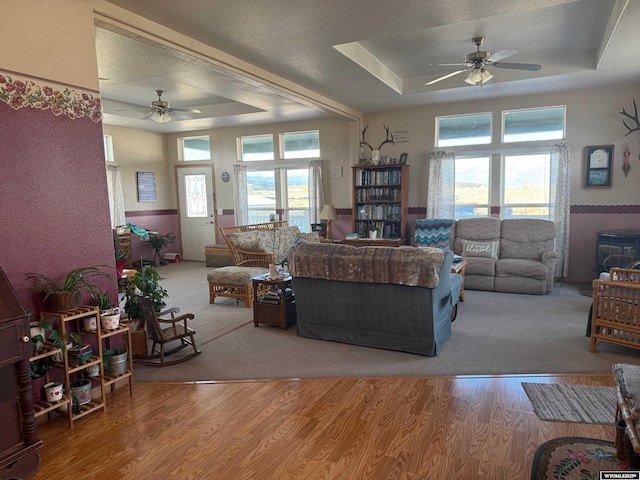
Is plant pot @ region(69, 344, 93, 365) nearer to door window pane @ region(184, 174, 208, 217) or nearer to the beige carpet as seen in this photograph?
the beige carpet

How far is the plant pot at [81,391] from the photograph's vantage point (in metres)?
2.73

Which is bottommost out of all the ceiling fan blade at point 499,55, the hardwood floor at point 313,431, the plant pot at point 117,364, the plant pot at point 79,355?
the hardwood floor at point 313,431

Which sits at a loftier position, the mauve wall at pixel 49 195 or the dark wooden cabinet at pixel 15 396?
the mauve wall at pixel 49 195

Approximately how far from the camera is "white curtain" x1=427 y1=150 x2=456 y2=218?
698cm

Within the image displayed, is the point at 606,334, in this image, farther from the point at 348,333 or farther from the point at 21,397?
the point at 21,397

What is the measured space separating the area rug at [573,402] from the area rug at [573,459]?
0.83 ft

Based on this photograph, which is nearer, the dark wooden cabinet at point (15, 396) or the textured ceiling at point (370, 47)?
the dark wooden cabinet at point (15, 396)

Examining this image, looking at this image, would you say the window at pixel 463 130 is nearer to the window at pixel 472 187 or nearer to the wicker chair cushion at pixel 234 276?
the window at pixel 472 187

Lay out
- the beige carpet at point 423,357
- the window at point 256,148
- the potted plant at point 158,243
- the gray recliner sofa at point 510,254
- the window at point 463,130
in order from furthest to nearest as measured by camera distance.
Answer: the window at point 256,148
the potted plant at point 158,243
the window at point 463,130
the gray recliner sofa at point 510,254
the beige carpet at point 423,357

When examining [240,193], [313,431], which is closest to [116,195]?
[240,193]

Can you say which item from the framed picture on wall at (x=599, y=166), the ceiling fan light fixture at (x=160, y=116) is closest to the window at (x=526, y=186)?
the framed picture on wall at (x=599, y=166)

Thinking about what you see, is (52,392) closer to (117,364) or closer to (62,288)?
(117,364)

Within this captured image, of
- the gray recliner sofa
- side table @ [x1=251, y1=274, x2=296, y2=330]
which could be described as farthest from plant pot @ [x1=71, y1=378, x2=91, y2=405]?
the gray recliner sofa

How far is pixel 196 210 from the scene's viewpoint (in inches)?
368
